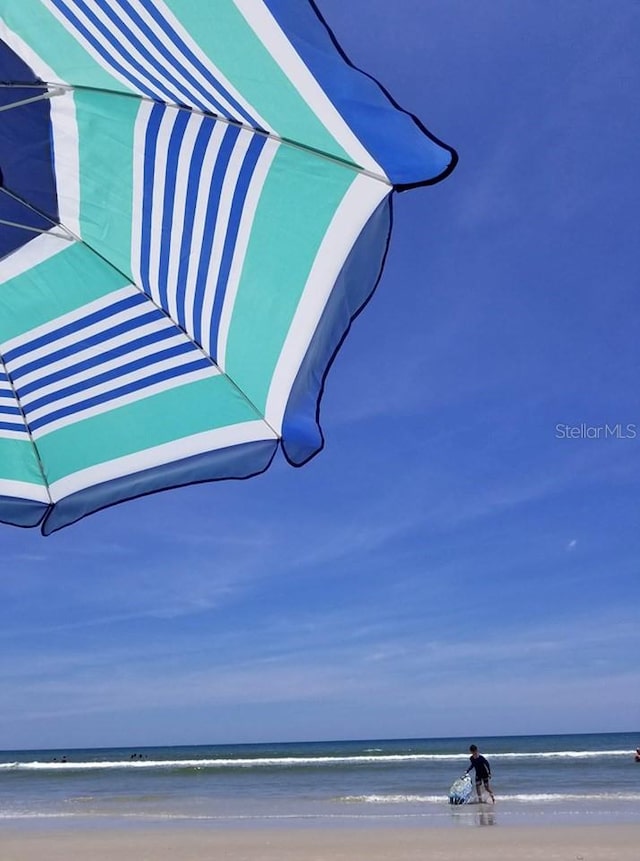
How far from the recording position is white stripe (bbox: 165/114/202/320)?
10.0 feet

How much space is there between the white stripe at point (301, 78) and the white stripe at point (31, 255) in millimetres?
1447

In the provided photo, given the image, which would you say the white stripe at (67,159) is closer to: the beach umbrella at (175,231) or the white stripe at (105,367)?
the beach umbrella at (175,231)

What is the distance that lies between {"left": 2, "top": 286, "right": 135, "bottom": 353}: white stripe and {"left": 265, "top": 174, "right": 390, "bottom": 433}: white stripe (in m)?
0.90

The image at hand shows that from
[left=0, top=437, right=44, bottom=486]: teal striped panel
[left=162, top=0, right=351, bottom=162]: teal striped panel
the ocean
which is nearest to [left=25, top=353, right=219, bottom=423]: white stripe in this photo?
[left=0, top=437, right=44, bottom=486]: teal striped panel

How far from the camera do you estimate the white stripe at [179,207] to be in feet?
10.0

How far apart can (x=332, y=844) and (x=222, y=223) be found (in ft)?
30.5

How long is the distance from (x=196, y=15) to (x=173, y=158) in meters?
0.66

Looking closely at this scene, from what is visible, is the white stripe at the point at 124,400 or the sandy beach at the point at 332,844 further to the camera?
the sandy beach at the point at 332,844

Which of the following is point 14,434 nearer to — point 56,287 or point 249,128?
point 56,287

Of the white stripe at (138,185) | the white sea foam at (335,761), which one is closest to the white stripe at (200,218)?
the white stripe at (138,185)

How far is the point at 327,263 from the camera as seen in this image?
2.86 meters

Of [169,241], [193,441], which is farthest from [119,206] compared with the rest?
[193,441]

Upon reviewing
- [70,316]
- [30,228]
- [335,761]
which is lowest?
[335,761]

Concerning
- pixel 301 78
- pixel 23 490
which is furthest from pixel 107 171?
pixel 23 490
